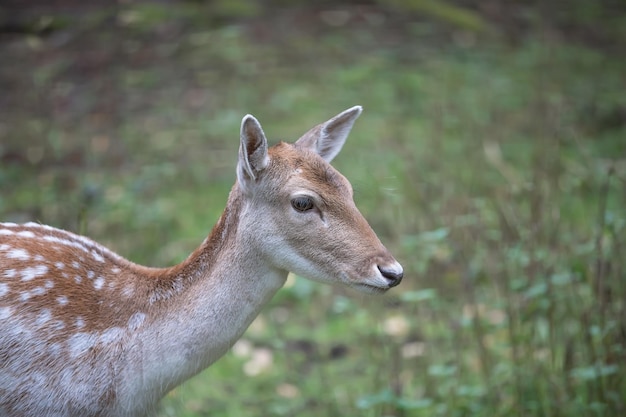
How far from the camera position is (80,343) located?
3.13 meters

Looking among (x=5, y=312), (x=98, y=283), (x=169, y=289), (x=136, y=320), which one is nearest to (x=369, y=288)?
(x=169, y=289)

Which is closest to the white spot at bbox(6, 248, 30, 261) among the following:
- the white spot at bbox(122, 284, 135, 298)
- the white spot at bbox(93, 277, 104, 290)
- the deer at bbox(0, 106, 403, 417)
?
the deer at bbox(0, 106, 403, 417)

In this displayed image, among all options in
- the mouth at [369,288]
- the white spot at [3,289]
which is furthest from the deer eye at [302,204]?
the white spot at [3,289]

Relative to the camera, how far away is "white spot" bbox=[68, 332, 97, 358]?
310 centimetres

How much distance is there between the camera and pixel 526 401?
4.26 m

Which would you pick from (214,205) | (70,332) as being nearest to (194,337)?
(70,332)

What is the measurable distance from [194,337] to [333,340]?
2607 millimetres

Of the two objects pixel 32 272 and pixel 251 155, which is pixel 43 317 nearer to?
pixel 32 272

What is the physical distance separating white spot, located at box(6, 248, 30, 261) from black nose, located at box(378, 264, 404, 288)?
50.8 inches

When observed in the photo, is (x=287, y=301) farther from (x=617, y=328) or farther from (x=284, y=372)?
(x=617, y=328)

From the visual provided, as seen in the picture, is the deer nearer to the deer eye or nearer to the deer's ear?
the deer eye

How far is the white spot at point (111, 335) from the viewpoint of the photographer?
317 centimetres

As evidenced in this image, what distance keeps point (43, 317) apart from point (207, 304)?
575 millimetres

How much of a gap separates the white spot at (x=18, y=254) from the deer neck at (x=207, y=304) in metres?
0.48
